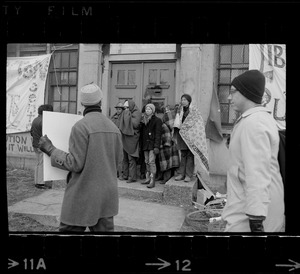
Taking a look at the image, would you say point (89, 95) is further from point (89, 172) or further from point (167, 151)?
point (167, 151)

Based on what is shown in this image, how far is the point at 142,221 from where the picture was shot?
7.58ft

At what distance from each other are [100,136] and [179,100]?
869 mm

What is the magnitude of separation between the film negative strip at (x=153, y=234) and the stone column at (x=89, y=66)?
380mm

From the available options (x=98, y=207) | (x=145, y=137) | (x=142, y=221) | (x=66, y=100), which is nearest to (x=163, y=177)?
(x=145, y=137)

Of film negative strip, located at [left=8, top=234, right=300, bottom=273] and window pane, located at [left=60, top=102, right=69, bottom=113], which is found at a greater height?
window pane, located at [left=60, top=102, right=69, bottom=113]

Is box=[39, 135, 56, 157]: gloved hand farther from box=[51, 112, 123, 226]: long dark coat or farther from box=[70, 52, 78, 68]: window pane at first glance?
box=[70, 52, 78, 68]: window pane

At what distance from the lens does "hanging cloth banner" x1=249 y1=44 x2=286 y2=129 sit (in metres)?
1.73

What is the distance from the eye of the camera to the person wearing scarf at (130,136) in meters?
2.59

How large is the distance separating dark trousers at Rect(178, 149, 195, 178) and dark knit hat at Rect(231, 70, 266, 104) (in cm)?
109

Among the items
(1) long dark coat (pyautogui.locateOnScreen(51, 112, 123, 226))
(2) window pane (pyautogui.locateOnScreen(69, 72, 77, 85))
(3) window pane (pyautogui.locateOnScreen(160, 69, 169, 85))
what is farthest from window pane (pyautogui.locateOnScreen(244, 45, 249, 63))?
(2) window pane (pyautogui.locateOnScreen(69, 72, 77, 85))

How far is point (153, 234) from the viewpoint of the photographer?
1744 millimetres

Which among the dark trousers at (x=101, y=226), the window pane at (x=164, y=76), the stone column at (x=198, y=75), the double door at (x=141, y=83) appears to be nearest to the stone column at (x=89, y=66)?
the double door at (x=141, y=83)

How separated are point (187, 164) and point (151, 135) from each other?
1.96 feet
